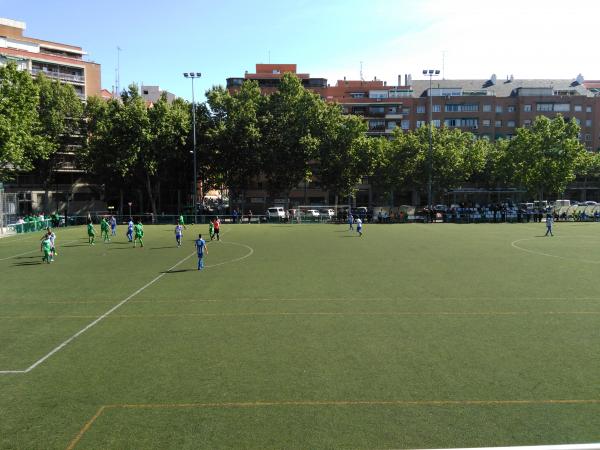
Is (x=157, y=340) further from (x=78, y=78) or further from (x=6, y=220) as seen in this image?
(x=78, y=78)

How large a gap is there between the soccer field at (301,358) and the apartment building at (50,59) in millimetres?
69362

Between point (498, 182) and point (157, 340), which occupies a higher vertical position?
point (498, 182)

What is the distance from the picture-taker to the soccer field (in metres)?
7.18

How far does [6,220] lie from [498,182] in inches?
2863

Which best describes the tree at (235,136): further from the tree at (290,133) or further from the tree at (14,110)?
the tree at (14,110)

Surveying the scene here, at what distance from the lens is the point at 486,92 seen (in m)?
101

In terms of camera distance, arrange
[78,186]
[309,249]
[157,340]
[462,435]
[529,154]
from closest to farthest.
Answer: [462,435], [157,340], [309,249], [529,154], [78,186]

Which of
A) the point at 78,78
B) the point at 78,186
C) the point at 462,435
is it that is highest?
the point at 78,78

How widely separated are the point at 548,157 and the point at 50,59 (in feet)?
254

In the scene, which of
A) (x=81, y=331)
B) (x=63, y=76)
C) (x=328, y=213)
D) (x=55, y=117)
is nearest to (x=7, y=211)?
(x=55, y=117)

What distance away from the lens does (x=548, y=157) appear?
6431 centimetres

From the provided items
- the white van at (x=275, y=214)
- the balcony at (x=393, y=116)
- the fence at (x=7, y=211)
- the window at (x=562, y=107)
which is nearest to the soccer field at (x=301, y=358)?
the fence at (x=7, y=211)

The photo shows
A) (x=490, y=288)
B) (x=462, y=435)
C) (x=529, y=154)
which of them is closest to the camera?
(x=462, y=435)

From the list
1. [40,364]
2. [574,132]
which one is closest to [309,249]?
[40,364]
